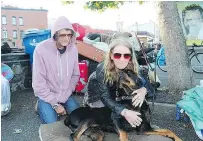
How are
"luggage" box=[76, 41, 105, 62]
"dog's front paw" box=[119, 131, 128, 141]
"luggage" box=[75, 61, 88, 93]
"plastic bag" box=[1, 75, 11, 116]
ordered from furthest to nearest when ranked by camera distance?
"luggage" box=[76, 41, 105, 62]
"luggage" box=[75, 61, 88, 93]
"plastic bag" box=[1, 75, 11, 116]
"dog's front paw" box=[119, 131, 128, 141]

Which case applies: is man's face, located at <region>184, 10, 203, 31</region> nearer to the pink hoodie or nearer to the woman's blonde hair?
the pink hoodie

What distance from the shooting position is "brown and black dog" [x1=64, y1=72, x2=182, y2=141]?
2701mm

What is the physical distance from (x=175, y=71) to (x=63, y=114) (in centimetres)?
369

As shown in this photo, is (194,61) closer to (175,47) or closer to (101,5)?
(101,5)

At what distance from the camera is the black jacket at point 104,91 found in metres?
2.67

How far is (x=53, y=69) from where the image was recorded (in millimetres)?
3658

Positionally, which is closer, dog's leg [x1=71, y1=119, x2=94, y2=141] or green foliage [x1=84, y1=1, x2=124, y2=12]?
dog's leg [x1=71, y1=119, x2=94, y2=141]

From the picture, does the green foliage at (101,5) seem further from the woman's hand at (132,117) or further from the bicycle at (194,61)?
the woman's hand at (132,117)

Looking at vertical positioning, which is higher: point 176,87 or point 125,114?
point 125,114

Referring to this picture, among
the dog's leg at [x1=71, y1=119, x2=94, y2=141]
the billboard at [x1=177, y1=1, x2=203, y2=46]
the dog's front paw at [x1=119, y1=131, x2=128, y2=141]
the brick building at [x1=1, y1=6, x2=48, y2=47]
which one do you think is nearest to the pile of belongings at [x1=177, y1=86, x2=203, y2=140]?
the dog's front paw at [x1=119, y1=131, x2=128, y2=141]

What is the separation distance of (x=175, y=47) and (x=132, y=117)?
14.3 feet

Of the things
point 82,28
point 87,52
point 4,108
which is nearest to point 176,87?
point 87,52

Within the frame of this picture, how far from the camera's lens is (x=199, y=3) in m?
14.0

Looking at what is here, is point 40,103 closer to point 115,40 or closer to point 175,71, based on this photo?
point 115,40
